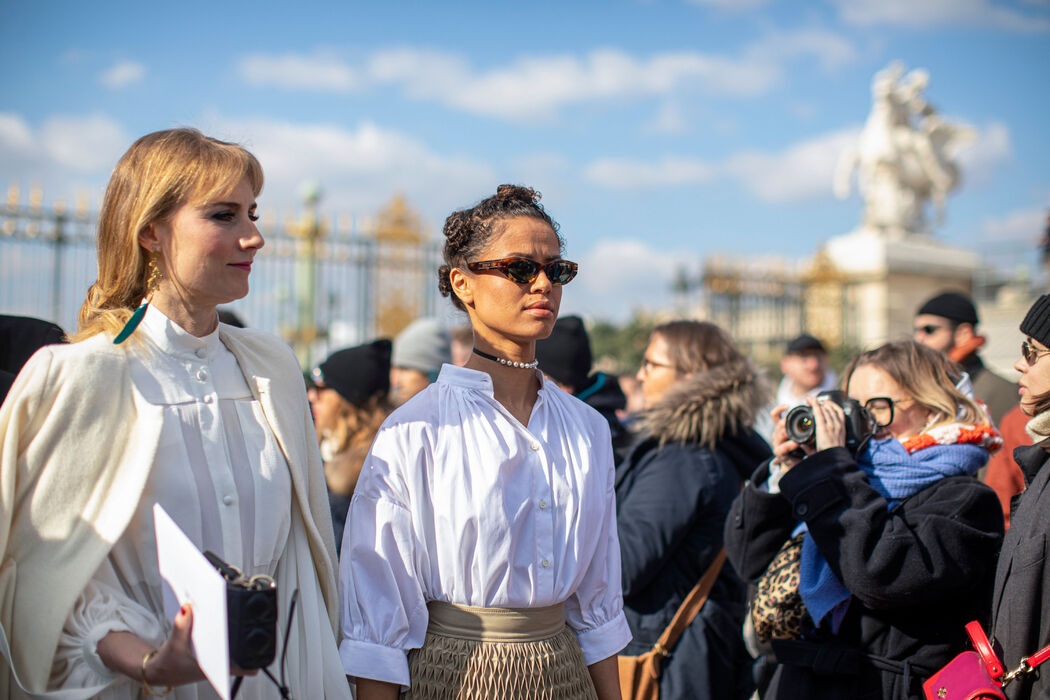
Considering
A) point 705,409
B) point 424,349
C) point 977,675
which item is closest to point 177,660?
point 977,675

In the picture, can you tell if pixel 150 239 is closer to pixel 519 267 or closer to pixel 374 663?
pixel 519 267

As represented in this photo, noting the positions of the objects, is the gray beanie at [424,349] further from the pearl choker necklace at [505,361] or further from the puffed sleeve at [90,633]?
the puffed sleeve at [90,633]

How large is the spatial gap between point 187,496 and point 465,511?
0.62 m

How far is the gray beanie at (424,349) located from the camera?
5219mm

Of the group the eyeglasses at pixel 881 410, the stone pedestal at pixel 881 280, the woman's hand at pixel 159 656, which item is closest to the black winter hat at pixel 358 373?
the eyeglasses at pixel 881 410

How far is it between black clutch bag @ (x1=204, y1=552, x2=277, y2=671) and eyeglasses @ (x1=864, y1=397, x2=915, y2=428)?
215 cm

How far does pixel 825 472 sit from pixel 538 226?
4.08 ft

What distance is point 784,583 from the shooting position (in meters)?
2.90

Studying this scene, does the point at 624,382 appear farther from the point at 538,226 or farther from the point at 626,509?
the point at 538,226

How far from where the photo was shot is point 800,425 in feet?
A: 9.39

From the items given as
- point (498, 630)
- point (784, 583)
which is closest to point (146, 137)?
point (498, 630)

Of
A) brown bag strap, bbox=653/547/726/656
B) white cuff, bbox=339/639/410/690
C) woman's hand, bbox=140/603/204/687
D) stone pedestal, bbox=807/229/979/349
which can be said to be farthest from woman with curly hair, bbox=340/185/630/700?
stone pedestal, bbox=807/229/979/349

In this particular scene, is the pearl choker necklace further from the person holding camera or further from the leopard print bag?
the leopard print bag

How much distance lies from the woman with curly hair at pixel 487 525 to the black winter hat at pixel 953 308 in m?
3.64
